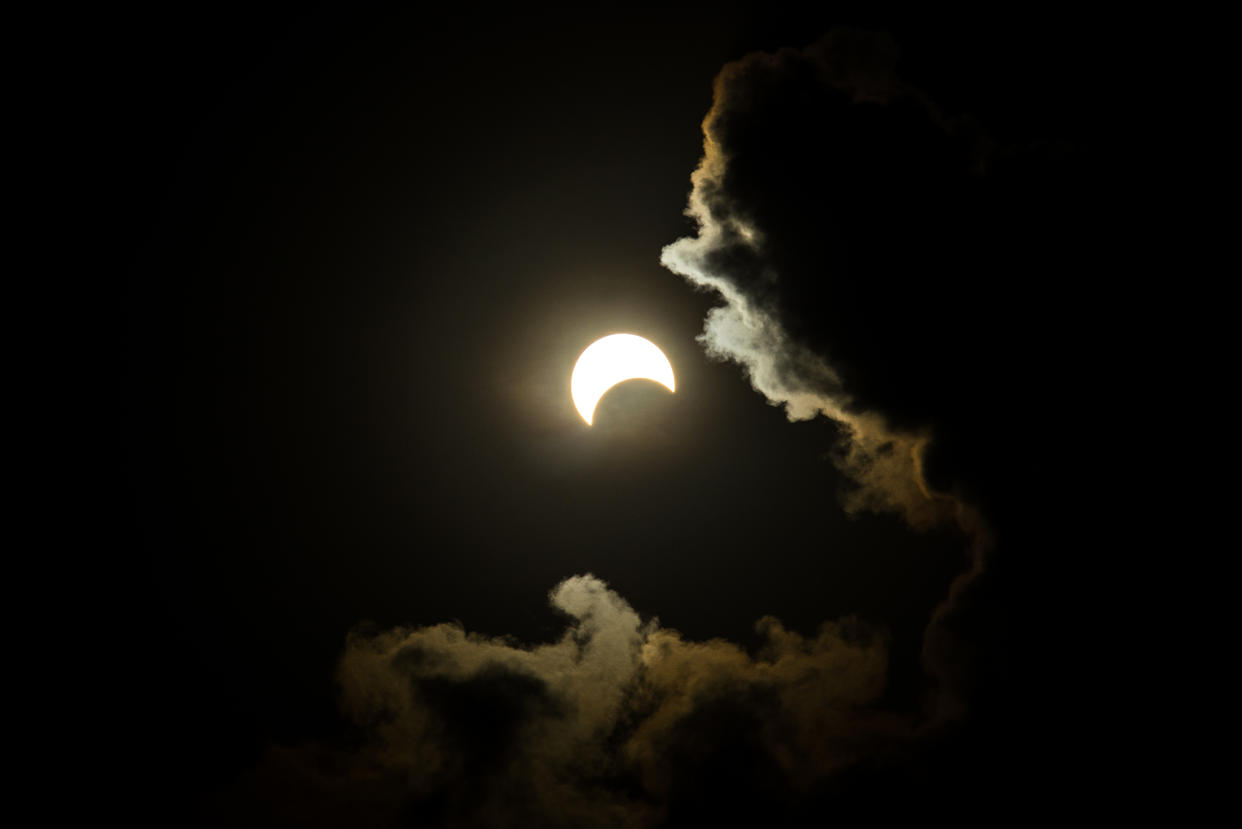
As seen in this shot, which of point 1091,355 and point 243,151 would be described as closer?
point 1091,355

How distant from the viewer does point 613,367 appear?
677 centimetres

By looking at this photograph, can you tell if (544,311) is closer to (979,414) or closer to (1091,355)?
(979,414)

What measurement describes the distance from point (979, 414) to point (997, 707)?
2717 mm

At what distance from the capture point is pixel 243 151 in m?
7.21

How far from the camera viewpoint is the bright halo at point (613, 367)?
266 inches

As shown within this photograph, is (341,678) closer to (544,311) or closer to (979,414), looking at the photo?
(544,311)

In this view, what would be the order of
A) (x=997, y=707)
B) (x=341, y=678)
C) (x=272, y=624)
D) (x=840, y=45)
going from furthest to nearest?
(x=272, y=624) < (x=341, y=678) < (x=840, y=45) < (x=997, y=707)

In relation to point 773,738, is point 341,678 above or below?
above

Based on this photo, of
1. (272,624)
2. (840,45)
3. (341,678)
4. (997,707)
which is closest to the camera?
(997,707)

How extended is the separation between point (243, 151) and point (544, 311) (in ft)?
13.2

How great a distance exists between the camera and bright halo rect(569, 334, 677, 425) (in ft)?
22.1

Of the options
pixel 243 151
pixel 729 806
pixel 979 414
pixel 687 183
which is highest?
pixel 243 151

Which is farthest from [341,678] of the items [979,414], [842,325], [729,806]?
[979,414]

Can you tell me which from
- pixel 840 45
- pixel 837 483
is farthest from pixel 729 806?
pixel 840 45
